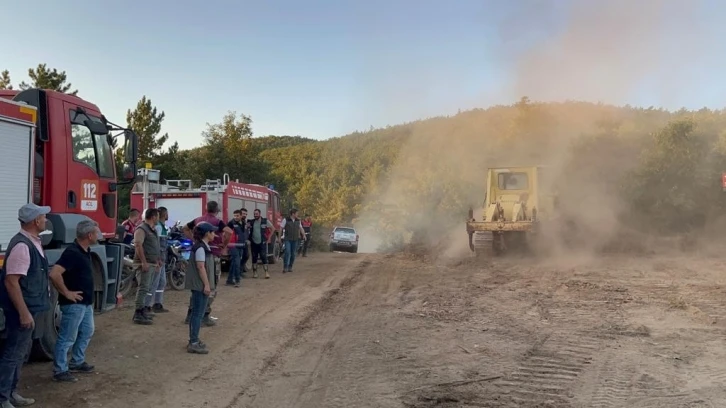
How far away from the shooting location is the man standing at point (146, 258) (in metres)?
8.15

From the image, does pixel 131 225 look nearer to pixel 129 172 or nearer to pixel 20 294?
pixel 129 172

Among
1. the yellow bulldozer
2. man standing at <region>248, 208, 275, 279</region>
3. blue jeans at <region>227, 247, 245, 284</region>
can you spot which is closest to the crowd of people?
blue jeans at <region>227, 247, 245, 284</region>

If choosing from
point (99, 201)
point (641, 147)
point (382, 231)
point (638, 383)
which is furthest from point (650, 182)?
point (382, 231)

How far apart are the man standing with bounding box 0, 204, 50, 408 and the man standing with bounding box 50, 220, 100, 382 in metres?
0.52

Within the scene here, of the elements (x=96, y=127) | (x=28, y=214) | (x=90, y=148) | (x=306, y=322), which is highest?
(x=96, y=127)

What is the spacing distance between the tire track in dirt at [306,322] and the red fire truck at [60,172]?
2.00 metres

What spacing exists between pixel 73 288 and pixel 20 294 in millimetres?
919

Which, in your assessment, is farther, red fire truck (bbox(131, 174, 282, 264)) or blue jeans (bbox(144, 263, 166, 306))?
red fire truck (bbox(131, 174, 282, 264))

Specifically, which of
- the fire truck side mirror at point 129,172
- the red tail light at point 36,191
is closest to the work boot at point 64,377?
the red tail light at point 36,191

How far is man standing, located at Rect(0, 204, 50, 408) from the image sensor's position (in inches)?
177

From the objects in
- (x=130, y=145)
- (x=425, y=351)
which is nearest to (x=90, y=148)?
(x=130, y=145)

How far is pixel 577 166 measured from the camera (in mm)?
23672

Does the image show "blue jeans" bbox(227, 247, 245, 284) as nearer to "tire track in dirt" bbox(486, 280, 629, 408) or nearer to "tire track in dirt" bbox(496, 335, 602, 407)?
"tire track in dirt" bbox(486, 280, 629, 408)

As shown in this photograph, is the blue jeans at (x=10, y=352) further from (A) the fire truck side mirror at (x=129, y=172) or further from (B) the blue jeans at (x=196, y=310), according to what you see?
(A) the fire truck side mirror at (x=129, y=172)
